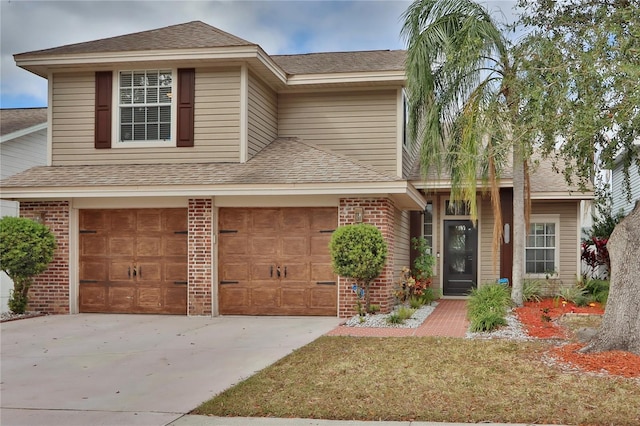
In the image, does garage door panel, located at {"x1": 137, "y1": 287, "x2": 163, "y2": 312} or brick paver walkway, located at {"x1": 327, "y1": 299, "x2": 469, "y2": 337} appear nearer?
brick paver walkway, located at {"x1": 327, "y1": 299, "x2": 469, "y2": 337}

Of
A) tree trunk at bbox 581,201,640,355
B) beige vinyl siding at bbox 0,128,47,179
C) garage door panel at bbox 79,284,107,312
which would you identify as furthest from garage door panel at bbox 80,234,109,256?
tree trunk at bbox 581,201,640,355

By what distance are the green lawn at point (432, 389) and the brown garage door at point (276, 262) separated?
421 cm

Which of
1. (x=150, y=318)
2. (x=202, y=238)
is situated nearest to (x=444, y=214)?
(x=202, y=238)

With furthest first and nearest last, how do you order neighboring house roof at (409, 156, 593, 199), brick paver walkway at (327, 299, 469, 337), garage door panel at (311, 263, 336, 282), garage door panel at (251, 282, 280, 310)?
neighboring house roof at (409, 156, 593, 199) → garage door panel at (251, 282, 280, 310) → garage door panel at (311, 263, 336, 282) → brick paver walkway at (327, 299, 469, 337)

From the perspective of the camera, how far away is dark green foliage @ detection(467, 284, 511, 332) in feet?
37.2

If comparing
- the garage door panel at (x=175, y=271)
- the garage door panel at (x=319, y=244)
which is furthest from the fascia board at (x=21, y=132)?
the garage door panel at (x=319, y=244)

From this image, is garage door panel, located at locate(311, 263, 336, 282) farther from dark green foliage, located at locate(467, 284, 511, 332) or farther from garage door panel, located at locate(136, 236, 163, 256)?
garage door panel, located at locate(136, 236, 163, 256)

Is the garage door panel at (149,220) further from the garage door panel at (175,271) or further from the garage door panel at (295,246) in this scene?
the garage door panel at (295,246)

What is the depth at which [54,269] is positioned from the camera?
1437 cm

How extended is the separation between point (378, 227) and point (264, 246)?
238 centimetres

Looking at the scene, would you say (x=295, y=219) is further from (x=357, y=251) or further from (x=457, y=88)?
(x=457, y=88)

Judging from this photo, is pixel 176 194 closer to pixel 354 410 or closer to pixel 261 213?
pixel 261 213

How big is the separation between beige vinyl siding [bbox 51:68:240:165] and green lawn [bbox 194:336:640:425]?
20.7 ft

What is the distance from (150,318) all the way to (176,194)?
2532 mm
